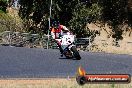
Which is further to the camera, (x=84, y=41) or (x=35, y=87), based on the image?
(x=84, y=41)

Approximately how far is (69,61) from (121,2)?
Result: 2369cm

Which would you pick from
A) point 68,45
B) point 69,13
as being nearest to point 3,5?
point 69,13

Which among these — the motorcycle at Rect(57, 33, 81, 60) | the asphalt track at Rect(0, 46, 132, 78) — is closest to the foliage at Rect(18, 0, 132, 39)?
the asphalt track at Rect(0, 46, 132, 78)

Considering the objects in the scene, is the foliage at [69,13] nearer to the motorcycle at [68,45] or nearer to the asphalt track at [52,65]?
the asphalt track at [52,65]

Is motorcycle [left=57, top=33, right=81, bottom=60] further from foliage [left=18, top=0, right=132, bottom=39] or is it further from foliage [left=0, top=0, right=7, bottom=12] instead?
foliage [left=0, top=0, right=7, bottom=12]

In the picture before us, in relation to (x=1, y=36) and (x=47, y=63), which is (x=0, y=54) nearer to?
(x=47, y=63)

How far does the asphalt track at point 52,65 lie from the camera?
1912 cm

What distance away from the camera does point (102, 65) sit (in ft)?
73.6

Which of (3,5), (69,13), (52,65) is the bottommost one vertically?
(52,65)

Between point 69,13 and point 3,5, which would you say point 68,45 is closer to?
point 69,13

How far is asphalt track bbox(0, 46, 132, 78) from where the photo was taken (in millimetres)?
19125

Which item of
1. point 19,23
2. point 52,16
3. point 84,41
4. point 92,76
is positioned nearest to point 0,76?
point 92,76

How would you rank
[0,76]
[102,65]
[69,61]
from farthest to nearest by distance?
[69,61], [102,65], [0,76]

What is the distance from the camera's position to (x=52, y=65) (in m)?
22.0
